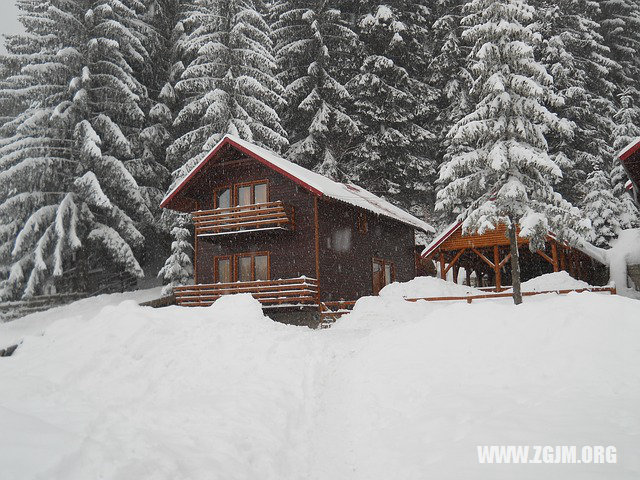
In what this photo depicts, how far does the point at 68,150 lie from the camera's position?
1030 inches

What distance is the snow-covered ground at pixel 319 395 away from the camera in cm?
537

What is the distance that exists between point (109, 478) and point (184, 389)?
4.33 metres

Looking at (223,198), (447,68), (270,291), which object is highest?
(447,68)

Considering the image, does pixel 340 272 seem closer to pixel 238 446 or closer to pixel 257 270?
pixel 257 270

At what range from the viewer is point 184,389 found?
8914 mm

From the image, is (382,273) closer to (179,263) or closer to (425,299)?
(425,299)

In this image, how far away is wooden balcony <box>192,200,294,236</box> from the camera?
2025cm

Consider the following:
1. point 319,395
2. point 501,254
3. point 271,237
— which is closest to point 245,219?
point 271,237

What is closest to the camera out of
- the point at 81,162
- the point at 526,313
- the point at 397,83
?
the point at 526,313

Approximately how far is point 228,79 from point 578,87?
72.5ft

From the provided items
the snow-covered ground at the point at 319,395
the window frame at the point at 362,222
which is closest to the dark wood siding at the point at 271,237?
the window frame at the point at 362,222

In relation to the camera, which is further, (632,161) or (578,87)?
(578,87)

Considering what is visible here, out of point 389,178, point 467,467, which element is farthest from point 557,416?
point 389,178

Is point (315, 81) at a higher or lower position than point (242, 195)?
higher
